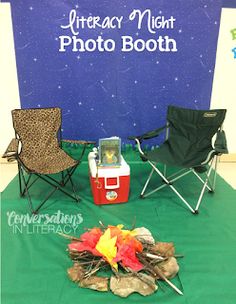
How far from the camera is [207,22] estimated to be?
331 centimetres

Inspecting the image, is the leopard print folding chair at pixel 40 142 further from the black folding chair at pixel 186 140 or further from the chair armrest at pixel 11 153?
the black folding chair at pixel 186 140

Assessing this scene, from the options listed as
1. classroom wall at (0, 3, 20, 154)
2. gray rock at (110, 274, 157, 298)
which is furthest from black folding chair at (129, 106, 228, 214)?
classroom wall at (0, 3, 20, 154)

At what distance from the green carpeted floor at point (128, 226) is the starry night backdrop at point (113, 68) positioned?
0.74 m

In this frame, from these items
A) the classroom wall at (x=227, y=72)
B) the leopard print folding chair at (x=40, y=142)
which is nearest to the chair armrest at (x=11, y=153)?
the leopard print folding chair at (x=40, y=142)

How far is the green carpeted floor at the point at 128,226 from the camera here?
6.09ft

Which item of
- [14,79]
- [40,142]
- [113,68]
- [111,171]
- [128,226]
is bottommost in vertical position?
[128,226]

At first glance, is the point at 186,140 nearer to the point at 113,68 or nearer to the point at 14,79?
the point at 113,68

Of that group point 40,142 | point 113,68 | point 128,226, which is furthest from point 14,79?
point 128,226

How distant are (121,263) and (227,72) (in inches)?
97.3

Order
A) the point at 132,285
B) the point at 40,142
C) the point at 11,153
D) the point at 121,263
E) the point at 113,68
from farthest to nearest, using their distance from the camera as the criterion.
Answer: the point at 113,68 < the point at 40,142 < the point at 11,153 < the point at 121,263 < the point at 132,285

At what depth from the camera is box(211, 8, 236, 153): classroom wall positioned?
11.0ft

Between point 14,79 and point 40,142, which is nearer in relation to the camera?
point 40,142

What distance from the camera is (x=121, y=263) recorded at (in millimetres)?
2010

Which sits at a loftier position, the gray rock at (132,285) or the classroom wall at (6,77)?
the classroom wall at (6,77)
